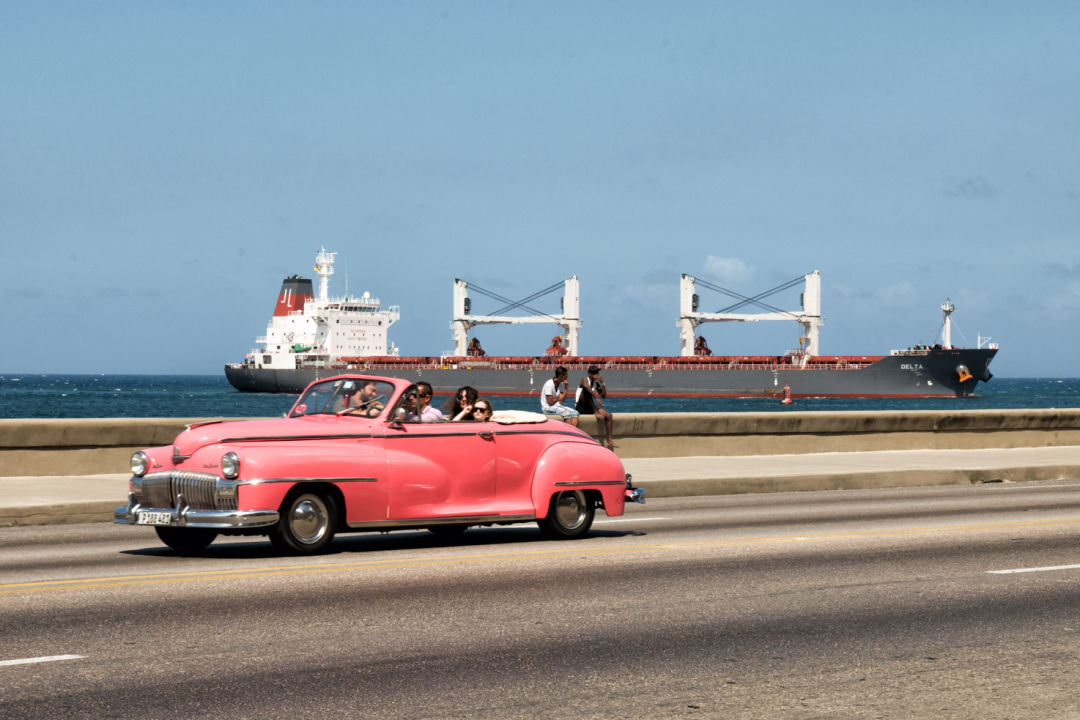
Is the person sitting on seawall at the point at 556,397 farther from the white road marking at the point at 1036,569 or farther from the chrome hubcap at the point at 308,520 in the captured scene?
the white road marking at the point at 1036,569

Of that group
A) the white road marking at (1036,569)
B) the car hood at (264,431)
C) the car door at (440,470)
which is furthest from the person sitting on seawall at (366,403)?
the white road marking at (1036,569)

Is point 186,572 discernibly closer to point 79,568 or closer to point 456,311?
point 79,568

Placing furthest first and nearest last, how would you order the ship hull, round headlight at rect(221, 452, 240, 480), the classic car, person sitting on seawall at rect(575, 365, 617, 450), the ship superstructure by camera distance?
the ship superstructure
the ship hull
person sitting on seawall at rect(575, 365, 617, 450)
the classic car
round headlight at rect(221, 452, 240, 480)

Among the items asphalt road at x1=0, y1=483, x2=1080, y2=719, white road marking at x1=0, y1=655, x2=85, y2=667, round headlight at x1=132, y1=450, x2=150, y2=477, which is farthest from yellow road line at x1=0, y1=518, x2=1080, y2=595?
white road marking at x1=0, y1=655, x2=85, y2=667

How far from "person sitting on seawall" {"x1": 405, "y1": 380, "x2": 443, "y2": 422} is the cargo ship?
84.9 metres

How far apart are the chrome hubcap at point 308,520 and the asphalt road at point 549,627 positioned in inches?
7.8

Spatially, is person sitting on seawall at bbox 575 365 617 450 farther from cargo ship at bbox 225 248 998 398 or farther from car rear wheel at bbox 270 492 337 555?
cargo ship at bbox 225 248 998 398

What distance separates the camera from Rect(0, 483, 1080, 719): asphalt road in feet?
19.4

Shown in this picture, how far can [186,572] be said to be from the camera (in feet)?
32.0

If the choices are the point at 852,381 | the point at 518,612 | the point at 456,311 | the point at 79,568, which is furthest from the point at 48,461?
the point at 456,311

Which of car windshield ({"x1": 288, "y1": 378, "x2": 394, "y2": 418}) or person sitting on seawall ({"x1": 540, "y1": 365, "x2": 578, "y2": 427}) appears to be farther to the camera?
person sitting on seawall ({"x1": 540, "y1": 365, "x2": 578, "y2": 427})

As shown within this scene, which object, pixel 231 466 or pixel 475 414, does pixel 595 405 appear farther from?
pixel 231 466

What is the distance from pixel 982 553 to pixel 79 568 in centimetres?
740

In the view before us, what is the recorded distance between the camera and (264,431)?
10617mm
